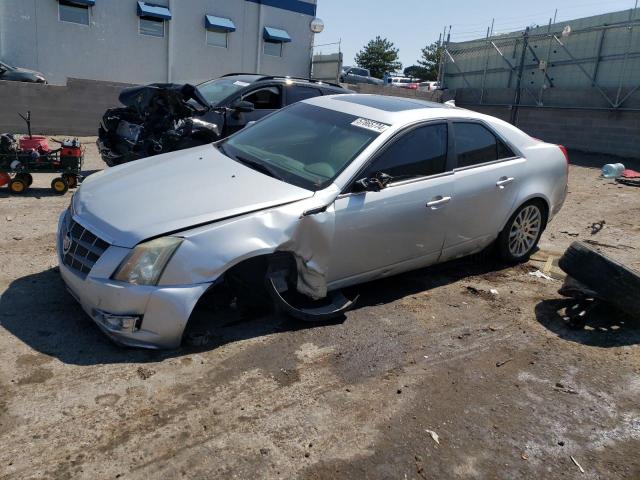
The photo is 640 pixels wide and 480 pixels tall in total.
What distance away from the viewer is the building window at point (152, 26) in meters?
19.4

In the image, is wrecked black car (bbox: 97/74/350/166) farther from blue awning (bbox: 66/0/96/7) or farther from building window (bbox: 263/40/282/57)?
building window (bbox: 263/40/282/57)

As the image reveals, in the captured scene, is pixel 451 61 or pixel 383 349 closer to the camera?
pixel 383 349

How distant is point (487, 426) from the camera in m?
3.01

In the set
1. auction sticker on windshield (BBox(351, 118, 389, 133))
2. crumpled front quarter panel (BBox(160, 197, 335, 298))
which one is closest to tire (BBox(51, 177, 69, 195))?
auction sticker on windshield (BBox(351, 118, 389, 133))

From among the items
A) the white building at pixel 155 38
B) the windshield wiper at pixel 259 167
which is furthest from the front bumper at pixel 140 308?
the white building at pixel 155 38

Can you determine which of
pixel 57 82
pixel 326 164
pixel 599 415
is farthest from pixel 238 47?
pixel 599 415

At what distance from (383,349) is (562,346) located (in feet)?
4.64

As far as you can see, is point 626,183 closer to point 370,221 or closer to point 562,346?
point 562,346

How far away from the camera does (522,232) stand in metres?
5.49

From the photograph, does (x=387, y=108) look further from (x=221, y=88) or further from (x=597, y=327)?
(x=221, y=88)

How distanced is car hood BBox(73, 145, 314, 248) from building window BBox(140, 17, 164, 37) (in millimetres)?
17370

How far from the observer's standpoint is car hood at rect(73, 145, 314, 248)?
10.8 feet

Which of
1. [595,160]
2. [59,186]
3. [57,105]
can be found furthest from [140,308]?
[595,160]

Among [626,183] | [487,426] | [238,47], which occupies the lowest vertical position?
[487,426]
